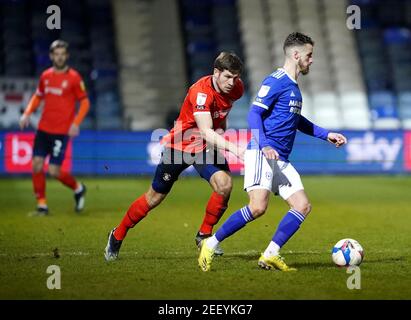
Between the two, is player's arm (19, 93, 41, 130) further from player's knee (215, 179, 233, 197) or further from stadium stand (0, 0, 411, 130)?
stadium stand (0, 0, 411, 130)

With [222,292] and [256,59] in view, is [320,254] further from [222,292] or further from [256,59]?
[256,59]

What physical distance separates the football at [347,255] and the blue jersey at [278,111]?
1021mm

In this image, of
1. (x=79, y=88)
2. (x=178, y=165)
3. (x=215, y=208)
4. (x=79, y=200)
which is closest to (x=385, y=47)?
(x=79, y=88)

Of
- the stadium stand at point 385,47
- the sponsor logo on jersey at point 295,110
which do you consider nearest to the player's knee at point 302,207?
the sponsor logo on jersey at point 295,110

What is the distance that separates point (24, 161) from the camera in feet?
65.1

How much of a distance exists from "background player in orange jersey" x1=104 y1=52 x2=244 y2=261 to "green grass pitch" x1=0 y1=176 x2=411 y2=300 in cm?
57

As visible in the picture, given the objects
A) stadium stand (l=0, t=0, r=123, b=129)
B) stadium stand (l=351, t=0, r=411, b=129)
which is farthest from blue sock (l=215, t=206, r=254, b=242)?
stadium stand (l=351, t=0, r=411, b=129)

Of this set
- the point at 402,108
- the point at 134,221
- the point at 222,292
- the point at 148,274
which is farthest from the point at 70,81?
the point at 402,108

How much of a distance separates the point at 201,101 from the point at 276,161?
0.92 meters

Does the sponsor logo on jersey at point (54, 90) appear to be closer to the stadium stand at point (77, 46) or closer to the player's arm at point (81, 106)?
the player's arm at point (81, 106)

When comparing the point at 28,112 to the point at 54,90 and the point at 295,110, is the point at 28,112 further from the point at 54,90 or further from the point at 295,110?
the point at 295,110

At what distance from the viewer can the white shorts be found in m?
7.77
